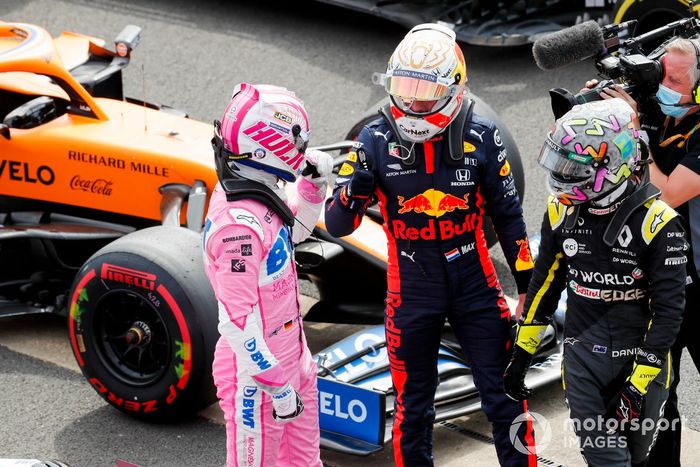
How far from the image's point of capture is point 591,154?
13.3ft

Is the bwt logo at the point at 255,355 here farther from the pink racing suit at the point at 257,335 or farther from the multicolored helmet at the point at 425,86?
the multicolored helmet at the point at 425,86

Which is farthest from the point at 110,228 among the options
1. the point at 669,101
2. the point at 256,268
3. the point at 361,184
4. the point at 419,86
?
the point at 669,101

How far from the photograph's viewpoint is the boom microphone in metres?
4.82

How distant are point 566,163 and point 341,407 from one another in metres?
1.71

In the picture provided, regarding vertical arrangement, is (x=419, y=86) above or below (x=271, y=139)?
above

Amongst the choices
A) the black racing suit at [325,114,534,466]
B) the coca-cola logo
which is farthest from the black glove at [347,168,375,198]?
the coca-cola logo

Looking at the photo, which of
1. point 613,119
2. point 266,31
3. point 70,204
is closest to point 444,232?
point 613,119

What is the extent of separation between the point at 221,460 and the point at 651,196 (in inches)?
97.9

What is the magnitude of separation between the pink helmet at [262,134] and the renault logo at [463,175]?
62 cm

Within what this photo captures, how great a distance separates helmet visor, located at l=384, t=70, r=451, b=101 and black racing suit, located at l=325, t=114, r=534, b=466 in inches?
7.0

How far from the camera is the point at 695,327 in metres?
4.61

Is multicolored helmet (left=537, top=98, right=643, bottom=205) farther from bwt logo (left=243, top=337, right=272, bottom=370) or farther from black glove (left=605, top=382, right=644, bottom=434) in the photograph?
bwt logo (left=243, top=337, right=272, bottom=370)

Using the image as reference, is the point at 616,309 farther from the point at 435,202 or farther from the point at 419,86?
the point at 419,86

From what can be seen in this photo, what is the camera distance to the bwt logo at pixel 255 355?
13.5 feet
